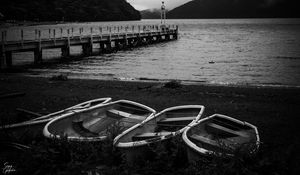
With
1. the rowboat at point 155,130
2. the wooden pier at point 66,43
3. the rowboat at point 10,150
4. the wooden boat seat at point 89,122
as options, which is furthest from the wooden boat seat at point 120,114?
the wooden pier at point 66,43

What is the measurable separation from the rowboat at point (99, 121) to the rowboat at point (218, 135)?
1366 mm

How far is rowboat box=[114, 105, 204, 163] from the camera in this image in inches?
213

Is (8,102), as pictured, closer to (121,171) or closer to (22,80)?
(22,80)

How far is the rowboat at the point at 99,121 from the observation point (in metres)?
6.50

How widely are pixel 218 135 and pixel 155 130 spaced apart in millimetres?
1485

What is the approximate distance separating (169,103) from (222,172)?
24.6 feet

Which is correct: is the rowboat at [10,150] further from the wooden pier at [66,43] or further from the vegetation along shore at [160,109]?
the wooden pier at [66,43]

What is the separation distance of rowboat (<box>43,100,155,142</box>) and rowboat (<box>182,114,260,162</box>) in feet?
4.48

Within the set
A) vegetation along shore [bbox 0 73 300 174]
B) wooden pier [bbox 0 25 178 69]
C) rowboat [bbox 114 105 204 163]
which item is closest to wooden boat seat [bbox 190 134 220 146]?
rowboat [bbox 114 105 204 163]

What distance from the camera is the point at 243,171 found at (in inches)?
179

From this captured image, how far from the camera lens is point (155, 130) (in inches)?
276

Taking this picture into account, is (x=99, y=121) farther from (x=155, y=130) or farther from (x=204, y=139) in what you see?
(x=204, y=139)

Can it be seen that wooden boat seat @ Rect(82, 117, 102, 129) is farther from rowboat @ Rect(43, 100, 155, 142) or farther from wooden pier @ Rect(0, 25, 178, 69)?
wooden pier @ Rect(0, 25, 178, 69)

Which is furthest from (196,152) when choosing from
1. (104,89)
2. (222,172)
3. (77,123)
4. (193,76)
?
(193,76)
